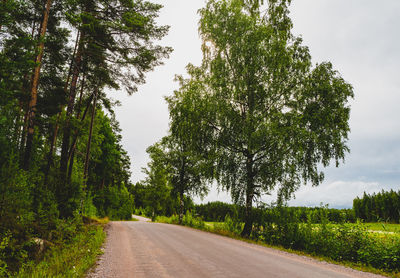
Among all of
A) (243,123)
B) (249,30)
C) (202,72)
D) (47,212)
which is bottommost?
(47,212)

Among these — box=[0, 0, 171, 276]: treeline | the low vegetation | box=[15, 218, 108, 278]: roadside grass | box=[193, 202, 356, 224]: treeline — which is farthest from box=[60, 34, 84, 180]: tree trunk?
box=[193, 202, 356, 224]: treeline

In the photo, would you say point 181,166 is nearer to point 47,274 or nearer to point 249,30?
point 249,30

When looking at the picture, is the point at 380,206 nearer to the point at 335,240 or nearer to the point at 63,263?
the point at 335,240

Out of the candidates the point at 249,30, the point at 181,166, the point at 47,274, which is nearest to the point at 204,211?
the point at 181,166

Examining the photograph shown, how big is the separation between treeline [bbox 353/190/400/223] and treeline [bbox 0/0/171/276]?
1462 inches

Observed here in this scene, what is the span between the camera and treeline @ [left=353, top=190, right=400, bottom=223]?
34.0m

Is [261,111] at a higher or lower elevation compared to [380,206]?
higher

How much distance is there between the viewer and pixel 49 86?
18.7m

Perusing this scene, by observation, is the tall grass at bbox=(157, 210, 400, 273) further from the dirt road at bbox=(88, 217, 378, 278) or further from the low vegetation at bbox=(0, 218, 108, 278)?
the low vegetation at bbox=(0, 218, 108, 278)

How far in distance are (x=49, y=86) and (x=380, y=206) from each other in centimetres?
4325

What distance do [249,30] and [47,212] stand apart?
1465 cm

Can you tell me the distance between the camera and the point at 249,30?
15.5 metres

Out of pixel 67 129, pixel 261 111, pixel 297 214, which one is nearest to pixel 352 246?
pixel 297 214

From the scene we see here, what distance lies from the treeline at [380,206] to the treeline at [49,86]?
1462 inches
